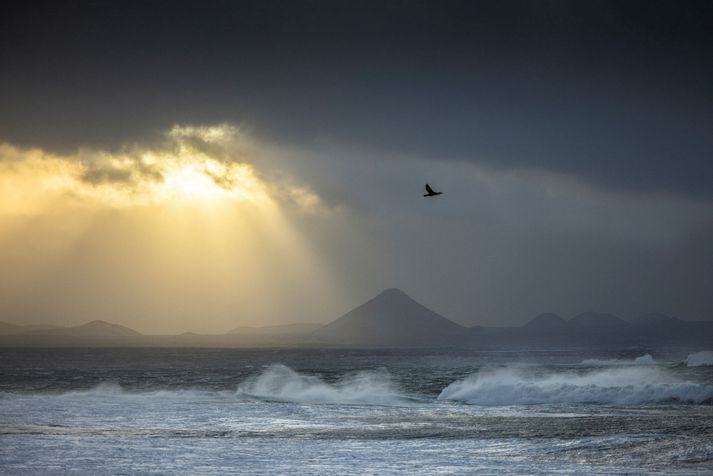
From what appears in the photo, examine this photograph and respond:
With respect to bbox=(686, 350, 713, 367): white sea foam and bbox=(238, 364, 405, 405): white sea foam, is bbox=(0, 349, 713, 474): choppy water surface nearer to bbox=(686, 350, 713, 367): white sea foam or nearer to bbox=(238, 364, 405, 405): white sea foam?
bbox=(238, 364, 405, 405): white sea foam

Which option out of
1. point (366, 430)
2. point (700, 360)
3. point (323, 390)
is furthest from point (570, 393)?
point (700, 360)

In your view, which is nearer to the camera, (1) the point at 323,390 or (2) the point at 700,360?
(1) the point at 323,390

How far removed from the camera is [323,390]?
67000 mm

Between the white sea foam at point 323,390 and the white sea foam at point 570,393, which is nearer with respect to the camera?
the white sea foam at point 570,393

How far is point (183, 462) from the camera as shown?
26.6 metres

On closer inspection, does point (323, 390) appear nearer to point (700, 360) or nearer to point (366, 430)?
point (366, 430)

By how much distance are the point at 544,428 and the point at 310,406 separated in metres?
19.1

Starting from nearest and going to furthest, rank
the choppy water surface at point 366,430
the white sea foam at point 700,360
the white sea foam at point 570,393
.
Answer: the choppy water surface at point 366,430 < the white sea foam at point 570,393 < the white sea foam at point 700,360

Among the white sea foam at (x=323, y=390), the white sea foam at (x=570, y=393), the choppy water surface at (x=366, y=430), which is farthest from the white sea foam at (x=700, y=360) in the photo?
the choppy water surface at (x=366, y=430)

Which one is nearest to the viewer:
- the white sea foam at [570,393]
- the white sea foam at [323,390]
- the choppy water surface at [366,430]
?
the choppy water surface at [366,430]

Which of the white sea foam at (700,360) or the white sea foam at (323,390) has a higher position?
the white sea foam at (700,360)

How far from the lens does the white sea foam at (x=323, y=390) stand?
5812cm

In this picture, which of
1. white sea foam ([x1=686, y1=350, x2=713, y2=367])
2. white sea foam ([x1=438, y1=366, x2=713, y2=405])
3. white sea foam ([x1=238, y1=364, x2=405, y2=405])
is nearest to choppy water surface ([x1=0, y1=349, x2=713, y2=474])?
white sea foam ([x1=438, y1=366, x2=713, y2=405])

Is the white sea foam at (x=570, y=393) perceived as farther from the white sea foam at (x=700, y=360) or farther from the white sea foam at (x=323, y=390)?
the white sea foam at (x=700, y=360)
